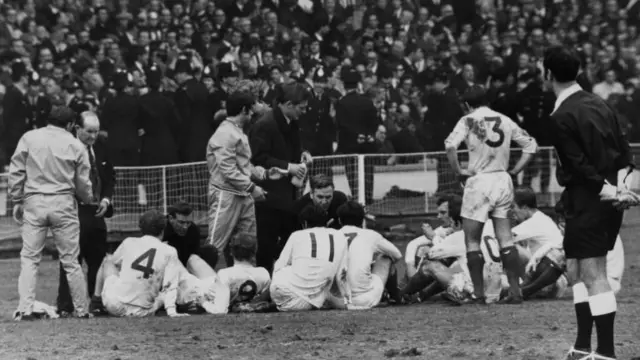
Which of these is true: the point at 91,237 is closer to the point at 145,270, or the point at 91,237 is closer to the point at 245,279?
the point at 145,270

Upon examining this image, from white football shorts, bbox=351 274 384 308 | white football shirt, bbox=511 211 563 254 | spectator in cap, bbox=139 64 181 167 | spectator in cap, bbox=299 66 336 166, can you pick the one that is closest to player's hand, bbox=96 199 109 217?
white football shorts, bbox=351 274 384 308

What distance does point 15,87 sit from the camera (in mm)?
24016

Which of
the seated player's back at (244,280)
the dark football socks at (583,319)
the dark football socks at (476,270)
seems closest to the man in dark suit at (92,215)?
the seated player's back at (244,280)

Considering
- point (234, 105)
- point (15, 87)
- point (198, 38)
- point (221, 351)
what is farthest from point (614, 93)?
point (221, 351)

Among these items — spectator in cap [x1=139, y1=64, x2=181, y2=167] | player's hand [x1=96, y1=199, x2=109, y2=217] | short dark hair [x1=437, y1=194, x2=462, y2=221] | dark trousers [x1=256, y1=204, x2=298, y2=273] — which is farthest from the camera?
spectator in cap [x1=139, y1=64, x2=181, y2=167]

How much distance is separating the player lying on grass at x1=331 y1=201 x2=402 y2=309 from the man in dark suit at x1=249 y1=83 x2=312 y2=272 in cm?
87

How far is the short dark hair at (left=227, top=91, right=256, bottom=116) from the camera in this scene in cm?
1456

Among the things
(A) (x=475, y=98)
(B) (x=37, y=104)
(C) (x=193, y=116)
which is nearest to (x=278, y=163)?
(A) (x=475, y=98)

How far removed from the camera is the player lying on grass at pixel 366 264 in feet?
45.4

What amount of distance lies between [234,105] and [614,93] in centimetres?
1409

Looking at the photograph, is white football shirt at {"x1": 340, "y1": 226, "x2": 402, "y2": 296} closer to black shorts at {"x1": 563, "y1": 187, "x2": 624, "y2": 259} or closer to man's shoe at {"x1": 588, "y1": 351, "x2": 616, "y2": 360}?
black shorts at {"x1": 563, "y1": 187, "x2": 624, "y2": 259}

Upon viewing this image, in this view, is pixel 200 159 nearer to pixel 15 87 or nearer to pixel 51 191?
pixel 15 87

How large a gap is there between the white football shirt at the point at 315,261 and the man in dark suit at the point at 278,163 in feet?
4.67

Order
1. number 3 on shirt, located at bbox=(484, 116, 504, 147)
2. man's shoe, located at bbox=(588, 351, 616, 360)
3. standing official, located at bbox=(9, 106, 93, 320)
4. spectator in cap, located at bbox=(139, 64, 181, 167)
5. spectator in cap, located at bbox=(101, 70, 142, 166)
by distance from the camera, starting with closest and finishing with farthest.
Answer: man's shoe, located at bbox=(588, 351, 616, 360) < standing official, located at bbox=(9, 106, 93, 320) < number 3 on shirt, located at bbox=(484, 116, 504, 147) < spectator in cap, located at bbox=(101, 70, 142, 166) < spectator in cap, located at bbox=(139, 64, 181, 167)
